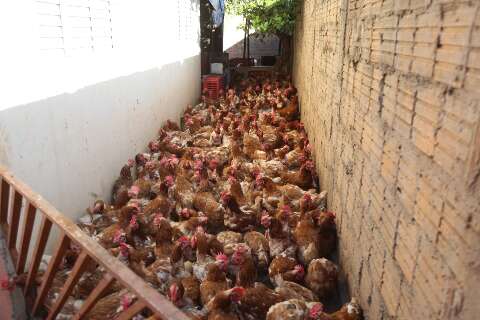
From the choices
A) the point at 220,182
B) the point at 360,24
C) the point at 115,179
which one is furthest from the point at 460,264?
the point at 115,179

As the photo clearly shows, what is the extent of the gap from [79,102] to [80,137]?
438mm

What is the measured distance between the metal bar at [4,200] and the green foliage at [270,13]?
11.1 m

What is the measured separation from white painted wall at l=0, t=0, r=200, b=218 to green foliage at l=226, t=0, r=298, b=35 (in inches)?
210

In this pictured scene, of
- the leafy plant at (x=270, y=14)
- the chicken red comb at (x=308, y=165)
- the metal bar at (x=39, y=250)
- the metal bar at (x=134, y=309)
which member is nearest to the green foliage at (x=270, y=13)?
the leafy plant at (x=270, y=14)

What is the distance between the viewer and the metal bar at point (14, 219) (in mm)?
2674

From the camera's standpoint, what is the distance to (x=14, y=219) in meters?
2.79

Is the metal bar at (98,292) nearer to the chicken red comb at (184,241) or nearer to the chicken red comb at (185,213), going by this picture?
the chicken red comb at (184,241)

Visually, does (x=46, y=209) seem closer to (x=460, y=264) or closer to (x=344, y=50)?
(x=460, y=264)

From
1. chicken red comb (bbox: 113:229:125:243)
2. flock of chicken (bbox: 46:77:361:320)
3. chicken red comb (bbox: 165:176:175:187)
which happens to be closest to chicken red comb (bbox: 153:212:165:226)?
flock of chicken (bbox: 46:77:361:320)

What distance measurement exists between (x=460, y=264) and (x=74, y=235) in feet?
6.10

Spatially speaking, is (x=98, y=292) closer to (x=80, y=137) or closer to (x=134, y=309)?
(x=134, y=309)

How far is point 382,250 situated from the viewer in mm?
2400

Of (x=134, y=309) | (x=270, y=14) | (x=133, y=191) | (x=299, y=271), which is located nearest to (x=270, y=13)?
(x=270, y=14)

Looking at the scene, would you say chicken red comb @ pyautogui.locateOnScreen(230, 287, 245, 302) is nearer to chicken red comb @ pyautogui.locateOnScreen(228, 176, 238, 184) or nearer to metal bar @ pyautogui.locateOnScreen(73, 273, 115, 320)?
metal bar @ pyautogui.locateOnScreen(73, 273, 115, 320)
